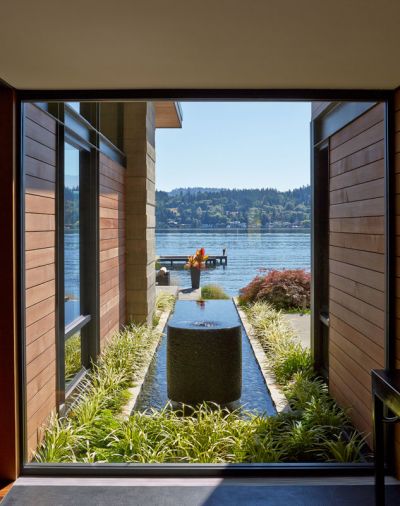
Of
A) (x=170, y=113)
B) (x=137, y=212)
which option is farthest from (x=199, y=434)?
(x=170, y=113)

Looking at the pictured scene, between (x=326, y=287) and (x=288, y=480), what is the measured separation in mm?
2072

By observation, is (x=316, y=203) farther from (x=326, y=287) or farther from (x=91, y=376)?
(x=91, y=376)

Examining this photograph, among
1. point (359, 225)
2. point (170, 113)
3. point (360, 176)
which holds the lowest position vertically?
point (359, 225)

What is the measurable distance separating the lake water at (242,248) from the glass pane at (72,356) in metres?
0.94

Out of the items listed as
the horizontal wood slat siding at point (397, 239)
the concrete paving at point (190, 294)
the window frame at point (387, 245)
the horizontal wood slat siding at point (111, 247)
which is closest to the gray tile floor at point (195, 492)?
the window frame at point (387, 245)

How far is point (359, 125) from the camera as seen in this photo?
3717mm

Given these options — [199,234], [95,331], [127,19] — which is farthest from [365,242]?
[95,331]

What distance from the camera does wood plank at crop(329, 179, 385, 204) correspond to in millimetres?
3348

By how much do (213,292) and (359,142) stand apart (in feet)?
5.93

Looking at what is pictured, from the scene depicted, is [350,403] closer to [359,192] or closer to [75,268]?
[359,192]

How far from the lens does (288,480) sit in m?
3.09

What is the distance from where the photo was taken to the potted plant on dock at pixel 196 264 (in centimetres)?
395

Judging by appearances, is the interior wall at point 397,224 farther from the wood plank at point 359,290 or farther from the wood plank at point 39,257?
the wood plank at point 39,257

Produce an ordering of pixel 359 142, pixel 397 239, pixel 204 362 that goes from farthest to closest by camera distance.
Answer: pixel 204 362 < pixel 359 142 < pixel 397 239
